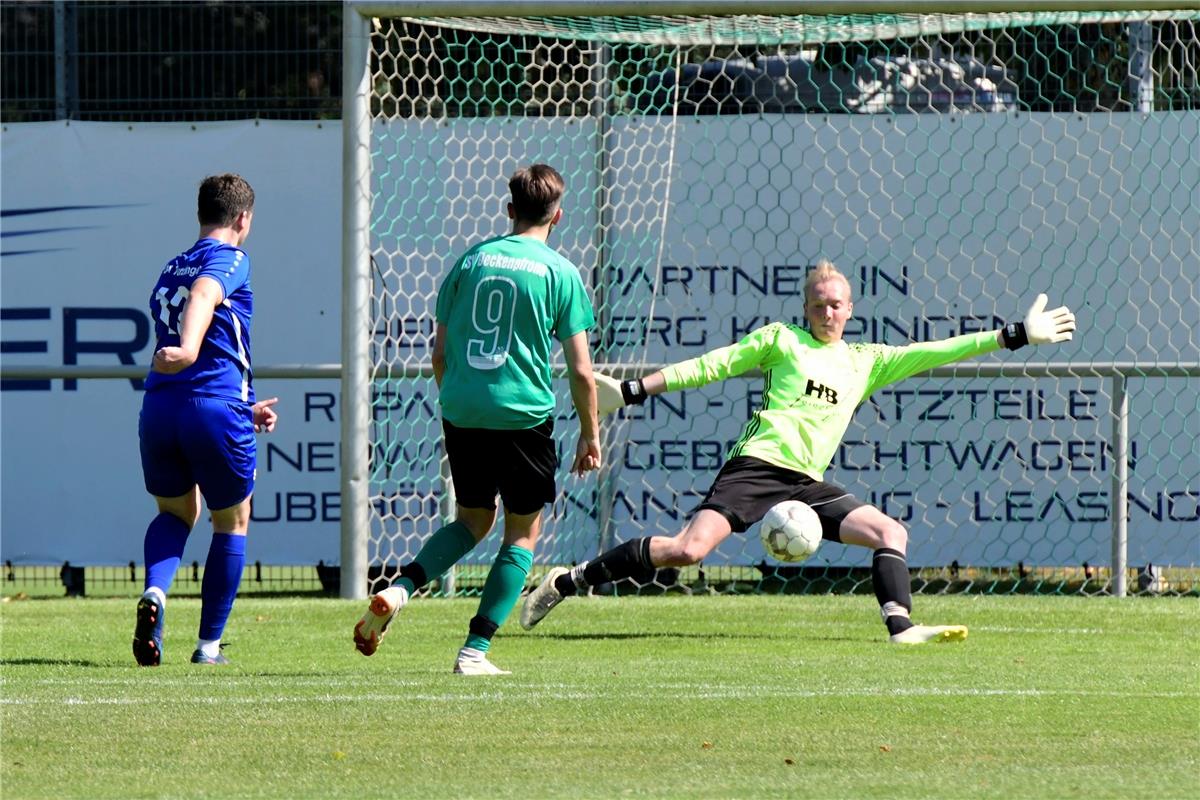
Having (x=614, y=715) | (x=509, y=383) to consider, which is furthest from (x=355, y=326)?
(x=614, y=715)

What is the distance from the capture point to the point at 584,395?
5910 mm

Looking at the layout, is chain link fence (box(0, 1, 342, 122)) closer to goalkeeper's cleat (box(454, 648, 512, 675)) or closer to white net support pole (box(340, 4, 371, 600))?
white net support pole (box(340, 4, 371, 600))

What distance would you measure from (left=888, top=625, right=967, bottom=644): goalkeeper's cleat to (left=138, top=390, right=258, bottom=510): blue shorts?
2631 millimetres

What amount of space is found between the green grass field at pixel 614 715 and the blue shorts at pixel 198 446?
64cm

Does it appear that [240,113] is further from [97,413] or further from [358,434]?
[358,434]

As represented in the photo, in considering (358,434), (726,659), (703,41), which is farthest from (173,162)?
(726,659)

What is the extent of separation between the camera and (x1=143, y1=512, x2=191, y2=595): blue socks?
20.8 feet

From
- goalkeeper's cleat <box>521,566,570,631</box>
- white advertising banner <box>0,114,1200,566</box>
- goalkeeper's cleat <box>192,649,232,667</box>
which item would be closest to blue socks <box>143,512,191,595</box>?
goalkeeper's cleat <box>192,649,232,667</box>

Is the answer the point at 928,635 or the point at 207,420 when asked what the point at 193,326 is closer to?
the point at 207,420

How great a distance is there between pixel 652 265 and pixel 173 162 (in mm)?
2859

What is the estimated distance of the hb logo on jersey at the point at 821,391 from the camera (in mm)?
7484

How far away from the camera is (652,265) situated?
1012 centimetres

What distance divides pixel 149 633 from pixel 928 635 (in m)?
3.03

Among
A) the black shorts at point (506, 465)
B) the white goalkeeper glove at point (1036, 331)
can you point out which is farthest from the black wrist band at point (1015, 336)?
the black shorts at point (506, 465)
